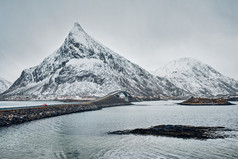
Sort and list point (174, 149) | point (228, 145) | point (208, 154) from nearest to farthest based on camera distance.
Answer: point (208, 154), point (174, 149), point (228, 145)

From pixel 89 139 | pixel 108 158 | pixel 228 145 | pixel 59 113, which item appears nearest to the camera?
pixel 108 158

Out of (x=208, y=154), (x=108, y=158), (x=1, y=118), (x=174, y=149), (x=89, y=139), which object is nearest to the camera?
(x=108, y=158)

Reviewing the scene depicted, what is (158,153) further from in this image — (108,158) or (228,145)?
(228,145)

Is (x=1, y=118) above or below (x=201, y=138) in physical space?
above

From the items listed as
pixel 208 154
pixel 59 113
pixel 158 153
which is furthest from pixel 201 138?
pixel 59 113

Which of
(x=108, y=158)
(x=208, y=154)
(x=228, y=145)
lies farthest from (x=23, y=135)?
(x=228, y=145)

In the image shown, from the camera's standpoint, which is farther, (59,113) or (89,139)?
(59,113)

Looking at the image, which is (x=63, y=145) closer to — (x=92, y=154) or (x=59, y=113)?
(x=92, y=154)

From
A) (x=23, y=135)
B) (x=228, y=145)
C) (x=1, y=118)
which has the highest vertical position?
(x=1, y=118)

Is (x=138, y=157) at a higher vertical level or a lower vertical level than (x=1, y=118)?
lower
